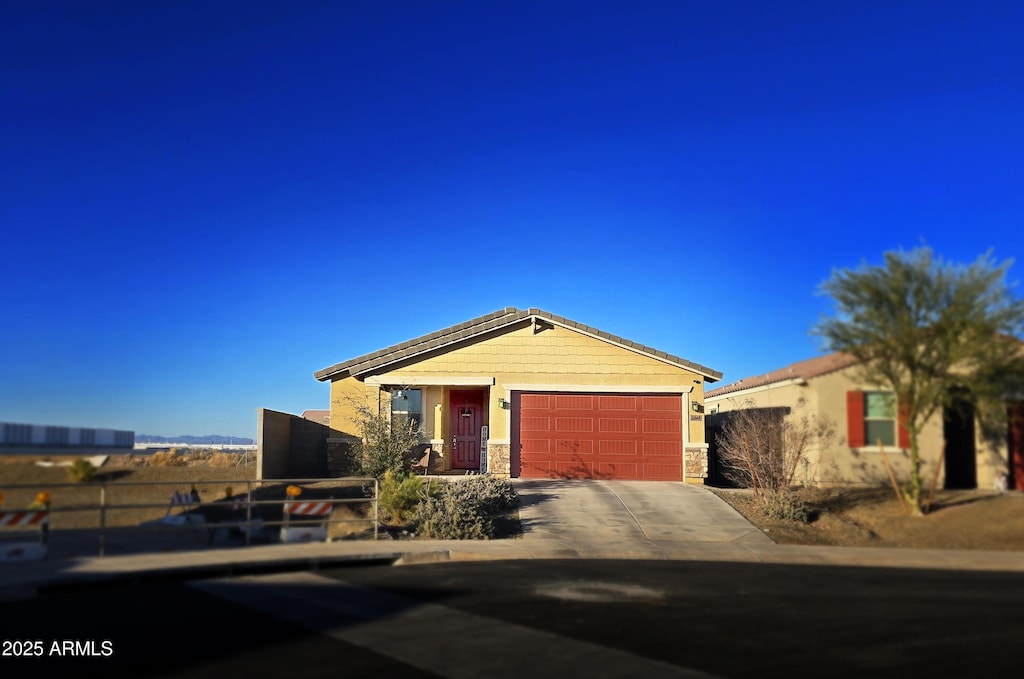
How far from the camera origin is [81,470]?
12.8 meters

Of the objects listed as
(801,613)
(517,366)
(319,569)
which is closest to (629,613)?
(801,613)

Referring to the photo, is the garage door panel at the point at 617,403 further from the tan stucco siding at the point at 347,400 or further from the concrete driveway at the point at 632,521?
the tan stucco siding at the point at 347,400

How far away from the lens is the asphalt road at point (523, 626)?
314 inches

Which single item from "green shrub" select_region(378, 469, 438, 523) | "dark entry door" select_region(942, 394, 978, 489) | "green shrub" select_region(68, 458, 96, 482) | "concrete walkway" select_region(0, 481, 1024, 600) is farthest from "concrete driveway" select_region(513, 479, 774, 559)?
"green shrub" select_region(68, 458, 96, 482)

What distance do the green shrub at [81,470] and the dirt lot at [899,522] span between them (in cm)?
1281

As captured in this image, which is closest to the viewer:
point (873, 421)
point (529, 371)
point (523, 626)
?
point (523, 626)

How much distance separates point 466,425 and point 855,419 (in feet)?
40.6

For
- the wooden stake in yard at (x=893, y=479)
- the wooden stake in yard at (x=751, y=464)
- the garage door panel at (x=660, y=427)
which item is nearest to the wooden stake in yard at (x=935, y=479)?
the wooden stake in yard at (x=893, y=479)

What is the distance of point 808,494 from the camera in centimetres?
2073

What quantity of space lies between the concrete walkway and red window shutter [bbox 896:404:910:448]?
10.6 ft

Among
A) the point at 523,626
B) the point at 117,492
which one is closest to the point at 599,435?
the point at 117,492

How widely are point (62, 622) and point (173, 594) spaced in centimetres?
205

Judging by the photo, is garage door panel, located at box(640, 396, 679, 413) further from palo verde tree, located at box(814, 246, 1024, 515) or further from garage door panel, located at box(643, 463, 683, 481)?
palo verde tree, located at box(814, 246, 1024, 515)

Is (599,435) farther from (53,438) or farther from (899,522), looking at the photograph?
(53,438)
